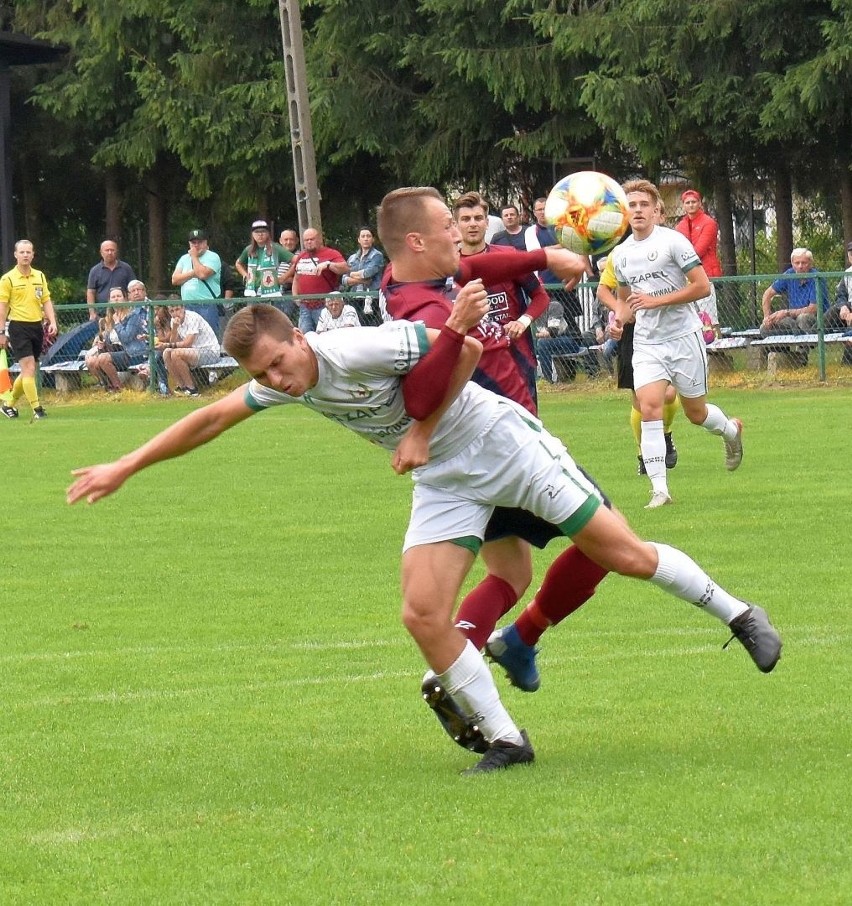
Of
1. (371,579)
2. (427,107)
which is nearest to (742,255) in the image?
(427,107)

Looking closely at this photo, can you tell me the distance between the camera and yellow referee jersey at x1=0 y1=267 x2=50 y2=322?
21906 mm

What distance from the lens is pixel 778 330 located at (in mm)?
20766

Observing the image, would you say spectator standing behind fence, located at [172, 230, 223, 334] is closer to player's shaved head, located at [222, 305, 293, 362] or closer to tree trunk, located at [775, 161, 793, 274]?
tree trunk, located at [775, 161, 793, 274]

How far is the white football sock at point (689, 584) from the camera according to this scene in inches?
224

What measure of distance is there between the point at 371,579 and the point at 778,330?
12.3 meters

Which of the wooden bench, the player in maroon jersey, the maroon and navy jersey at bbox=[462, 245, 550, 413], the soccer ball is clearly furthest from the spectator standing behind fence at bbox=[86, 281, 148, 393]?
the player in maroon jersey

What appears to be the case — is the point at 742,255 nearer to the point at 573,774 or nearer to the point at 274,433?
the point at 274,433

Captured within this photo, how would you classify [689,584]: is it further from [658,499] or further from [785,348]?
[785,348]

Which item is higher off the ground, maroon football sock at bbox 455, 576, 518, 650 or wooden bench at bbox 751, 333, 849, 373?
maroon football sock at bbox 455, 576, 518, 650

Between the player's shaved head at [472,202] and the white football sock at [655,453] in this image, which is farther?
the white football sock at [655,453]

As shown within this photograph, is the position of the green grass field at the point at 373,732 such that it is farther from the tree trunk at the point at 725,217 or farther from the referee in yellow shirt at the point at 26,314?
the tree trunk at the point at 725,217

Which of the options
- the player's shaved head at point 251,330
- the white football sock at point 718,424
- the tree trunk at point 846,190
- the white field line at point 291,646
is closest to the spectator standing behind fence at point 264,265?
the tree trunk at point 846,190

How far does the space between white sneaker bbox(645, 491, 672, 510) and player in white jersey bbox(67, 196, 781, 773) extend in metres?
5.93

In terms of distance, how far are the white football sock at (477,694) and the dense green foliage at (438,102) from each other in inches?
716
